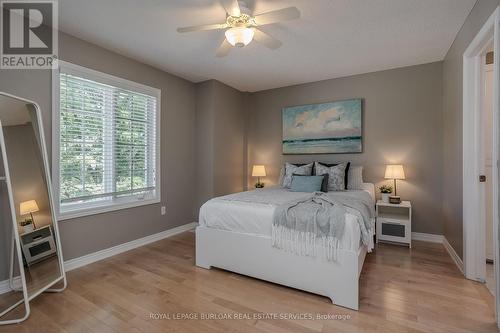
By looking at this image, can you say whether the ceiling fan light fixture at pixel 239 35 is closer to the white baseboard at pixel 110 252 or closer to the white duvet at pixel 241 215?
the white duvet at pixel 241 215

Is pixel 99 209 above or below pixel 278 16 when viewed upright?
below

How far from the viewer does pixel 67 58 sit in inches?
100

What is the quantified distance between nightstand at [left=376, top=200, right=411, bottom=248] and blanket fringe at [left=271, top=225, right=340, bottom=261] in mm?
1743

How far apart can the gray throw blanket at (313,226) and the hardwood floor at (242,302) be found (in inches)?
Answer: 16.8

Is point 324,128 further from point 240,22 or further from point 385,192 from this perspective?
point 240,22

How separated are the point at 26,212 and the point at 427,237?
4.67 m

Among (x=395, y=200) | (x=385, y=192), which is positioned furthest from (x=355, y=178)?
(x=395, y=200)

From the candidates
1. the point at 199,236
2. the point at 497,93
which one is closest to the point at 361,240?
the point at 497,93

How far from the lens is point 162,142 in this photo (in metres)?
3.63

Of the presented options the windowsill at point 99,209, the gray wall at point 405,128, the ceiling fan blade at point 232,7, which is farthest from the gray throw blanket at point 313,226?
the windowsill at point 99,209

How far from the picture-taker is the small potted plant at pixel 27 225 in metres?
2.03

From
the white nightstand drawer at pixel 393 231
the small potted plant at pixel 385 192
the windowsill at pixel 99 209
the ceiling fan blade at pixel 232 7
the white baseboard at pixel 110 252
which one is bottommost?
the white baseboard at pixel 110 252

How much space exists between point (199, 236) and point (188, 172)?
1.73m

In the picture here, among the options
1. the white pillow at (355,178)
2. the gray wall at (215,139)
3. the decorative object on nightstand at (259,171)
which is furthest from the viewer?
the decorative object on nightstand at (259,171)
